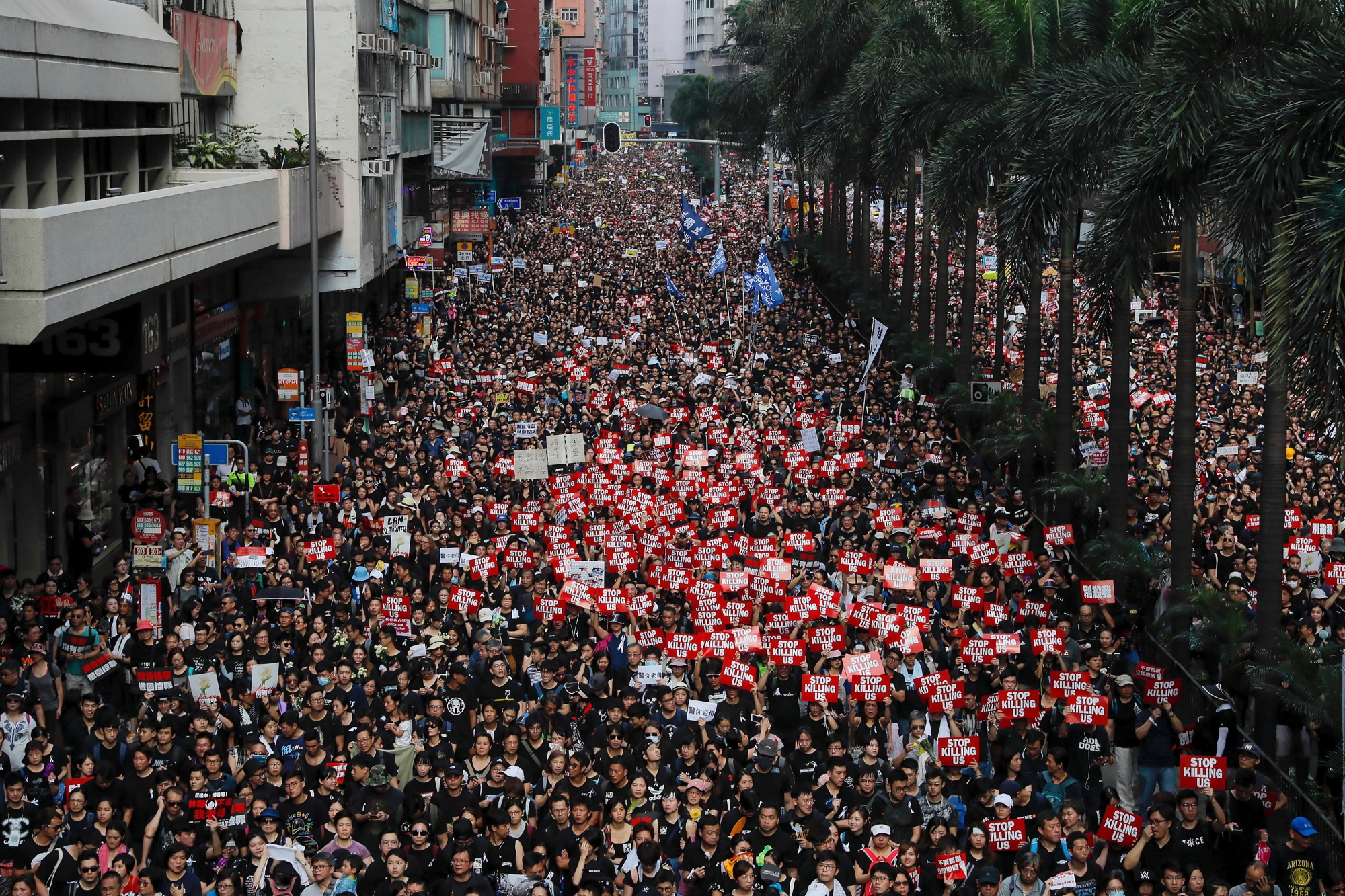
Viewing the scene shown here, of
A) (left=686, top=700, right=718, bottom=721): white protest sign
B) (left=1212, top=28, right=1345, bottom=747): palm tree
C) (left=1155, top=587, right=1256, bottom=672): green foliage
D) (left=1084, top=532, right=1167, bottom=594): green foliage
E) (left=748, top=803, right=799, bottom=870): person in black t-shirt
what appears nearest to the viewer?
(left=748, top=803, right=799, bottom=870): person in black t-shirt

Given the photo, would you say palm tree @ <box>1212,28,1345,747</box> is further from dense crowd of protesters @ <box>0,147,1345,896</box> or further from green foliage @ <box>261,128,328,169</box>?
green foliage @ <box>261,128,328,169</box>

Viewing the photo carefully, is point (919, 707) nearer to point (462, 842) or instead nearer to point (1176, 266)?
point (462, 842)

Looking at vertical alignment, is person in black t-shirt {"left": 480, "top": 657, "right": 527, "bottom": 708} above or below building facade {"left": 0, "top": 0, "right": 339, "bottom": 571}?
below

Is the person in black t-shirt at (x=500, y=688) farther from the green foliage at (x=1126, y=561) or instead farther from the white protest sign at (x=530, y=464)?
the white protest sign at (x=530, y=464)

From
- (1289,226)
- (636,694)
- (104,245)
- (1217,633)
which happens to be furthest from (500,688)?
(104,245)

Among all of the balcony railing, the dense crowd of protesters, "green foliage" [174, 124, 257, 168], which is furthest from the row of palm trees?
the balcony railing

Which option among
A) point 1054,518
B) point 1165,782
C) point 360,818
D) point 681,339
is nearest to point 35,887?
point 360,818

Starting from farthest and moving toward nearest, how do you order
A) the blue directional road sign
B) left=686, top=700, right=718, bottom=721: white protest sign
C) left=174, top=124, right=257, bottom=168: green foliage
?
1. left=174, top=124, right=257, bottom=168: green foliage
2. the blue directional road sign
3. left=686, top=700, right=718, bottom=721: white protest sign
